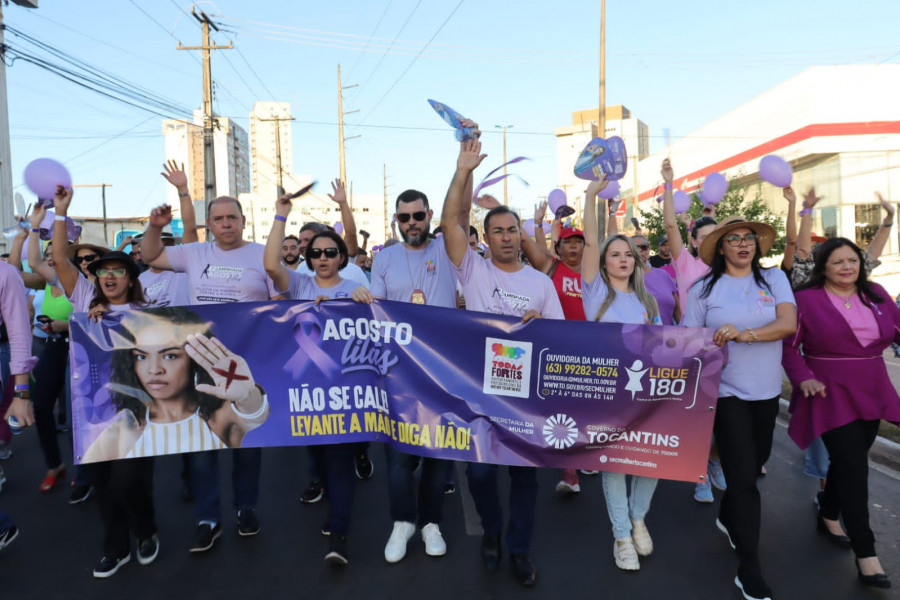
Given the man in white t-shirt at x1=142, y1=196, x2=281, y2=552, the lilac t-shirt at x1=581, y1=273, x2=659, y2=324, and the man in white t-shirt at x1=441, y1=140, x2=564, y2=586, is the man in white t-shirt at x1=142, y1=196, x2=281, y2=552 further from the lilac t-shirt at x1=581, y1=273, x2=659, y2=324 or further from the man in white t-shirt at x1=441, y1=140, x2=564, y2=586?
the lilac t-shirt at x1=581, y1=273, x2=659, y2=324

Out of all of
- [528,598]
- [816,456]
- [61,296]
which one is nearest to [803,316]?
[816,456]

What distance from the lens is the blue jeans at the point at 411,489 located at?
421cm

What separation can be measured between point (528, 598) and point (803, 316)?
7.30ft

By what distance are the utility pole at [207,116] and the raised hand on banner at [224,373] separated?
17007 mm

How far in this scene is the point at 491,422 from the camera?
4160 mm

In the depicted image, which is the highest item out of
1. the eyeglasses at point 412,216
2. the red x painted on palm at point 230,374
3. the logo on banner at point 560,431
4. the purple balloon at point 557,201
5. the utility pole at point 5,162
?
the utility pole at point 5,162

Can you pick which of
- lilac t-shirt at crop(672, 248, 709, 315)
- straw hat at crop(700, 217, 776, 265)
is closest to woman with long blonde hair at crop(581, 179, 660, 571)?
straw hat at crop(700, 217, 776, 265)

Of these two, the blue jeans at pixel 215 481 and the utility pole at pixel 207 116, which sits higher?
the utility pole at pixel 207 116

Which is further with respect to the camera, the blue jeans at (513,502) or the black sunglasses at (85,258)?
the black sunglasses at (85,258)

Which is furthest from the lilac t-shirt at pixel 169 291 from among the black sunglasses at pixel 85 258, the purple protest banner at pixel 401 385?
the purple protest banner at pixel 401 385

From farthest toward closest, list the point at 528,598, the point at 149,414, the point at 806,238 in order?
the point at 806,238, the point at 149,414, the point at 528,598

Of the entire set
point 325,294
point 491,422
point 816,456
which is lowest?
point 816,456

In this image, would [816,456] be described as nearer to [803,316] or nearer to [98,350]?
[803,316]

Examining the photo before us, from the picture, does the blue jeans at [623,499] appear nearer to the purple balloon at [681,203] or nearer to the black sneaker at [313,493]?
the black sneaker at [313,493]
